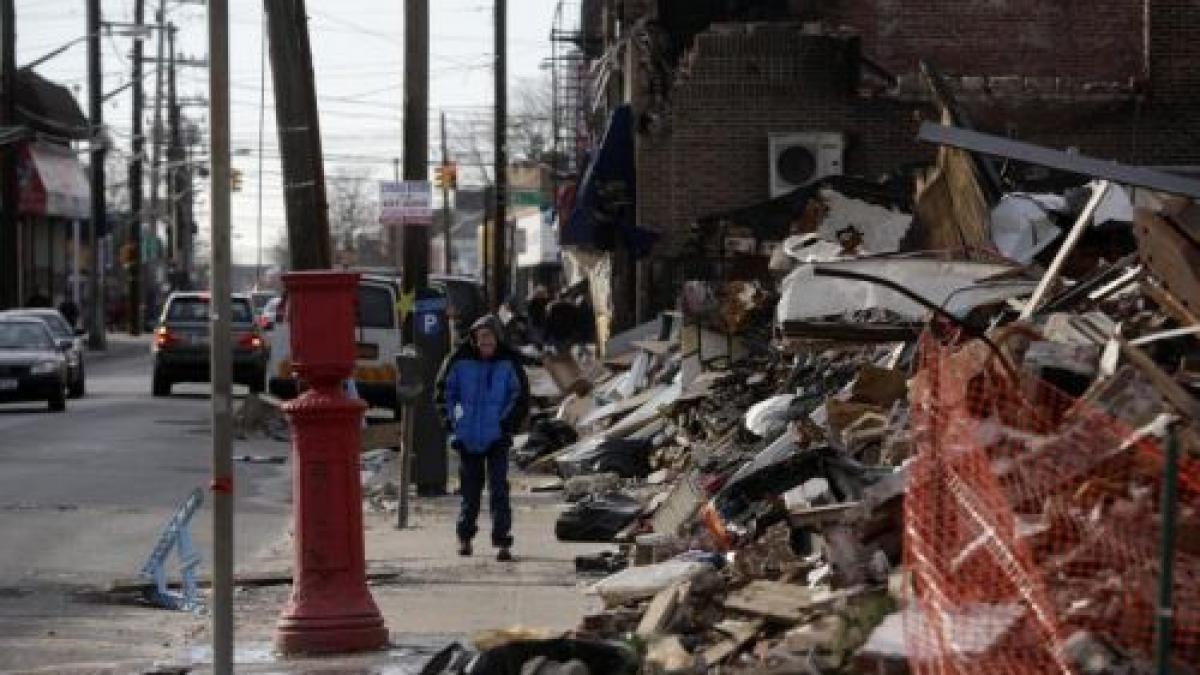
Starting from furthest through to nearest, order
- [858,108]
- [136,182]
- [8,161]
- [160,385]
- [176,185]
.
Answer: [176,185]
[136,182]
[8,161]
[160,385]
[858,108]

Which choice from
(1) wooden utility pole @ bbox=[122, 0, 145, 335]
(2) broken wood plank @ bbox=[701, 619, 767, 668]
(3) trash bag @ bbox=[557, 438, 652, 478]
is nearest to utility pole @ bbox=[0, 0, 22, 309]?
(1) wooden utility pole @ bbox=[122, 0, 145, 335]

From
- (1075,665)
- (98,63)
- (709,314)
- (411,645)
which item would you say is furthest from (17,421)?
(98,63)

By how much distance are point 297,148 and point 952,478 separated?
9734mm

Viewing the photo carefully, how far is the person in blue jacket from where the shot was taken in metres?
16.1

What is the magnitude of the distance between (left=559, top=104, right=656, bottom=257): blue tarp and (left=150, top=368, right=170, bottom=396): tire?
9625mm

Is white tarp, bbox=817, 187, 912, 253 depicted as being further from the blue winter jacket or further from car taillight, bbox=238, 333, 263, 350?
car taillight, bbox=238, 333, 263, 350

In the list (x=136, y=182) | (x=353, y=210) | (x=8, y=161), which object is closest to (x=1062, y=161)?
(x=8, y=161)

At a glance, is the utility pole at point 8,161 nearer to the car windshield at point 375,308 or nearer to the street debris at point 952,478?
the car windshield at point 375,308

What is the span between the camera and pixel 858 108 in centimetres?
2931

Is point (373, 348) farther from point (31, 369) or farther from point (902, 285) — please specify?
point (902, 285)

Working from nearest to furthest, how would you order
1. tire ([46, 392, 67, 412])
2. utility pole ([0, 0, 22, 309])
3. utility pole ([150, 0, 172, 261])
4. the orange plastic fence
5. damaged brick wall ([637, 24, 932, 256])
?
the orange plastic fence, damaged brick wall ([637, 24, 932, 256]), tire ([46, 392, 67, 412]), utility pole ([0, 0, 22, 309]), utility pole ([150, 0, 172, 261])

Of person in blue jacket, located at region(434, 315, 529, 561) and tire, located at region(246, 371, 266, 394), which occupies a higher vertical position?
person in blue jacket, located at region(434, 315, 529, 561)

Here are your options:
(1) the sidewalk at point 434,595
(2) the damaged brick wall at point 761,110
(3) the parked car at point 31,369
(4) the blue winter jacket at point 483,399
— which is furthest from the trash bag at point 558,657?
(3) the parked car at point 31,369

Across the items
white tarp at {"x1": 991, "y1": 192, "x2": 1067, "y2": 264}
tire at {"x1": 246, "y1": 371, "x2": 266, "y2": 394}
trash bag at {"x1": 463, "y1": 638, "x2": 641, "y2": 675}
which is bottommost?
tire at {"x1": 246, "y1": 371, "x2": 266, "y2": 394}
